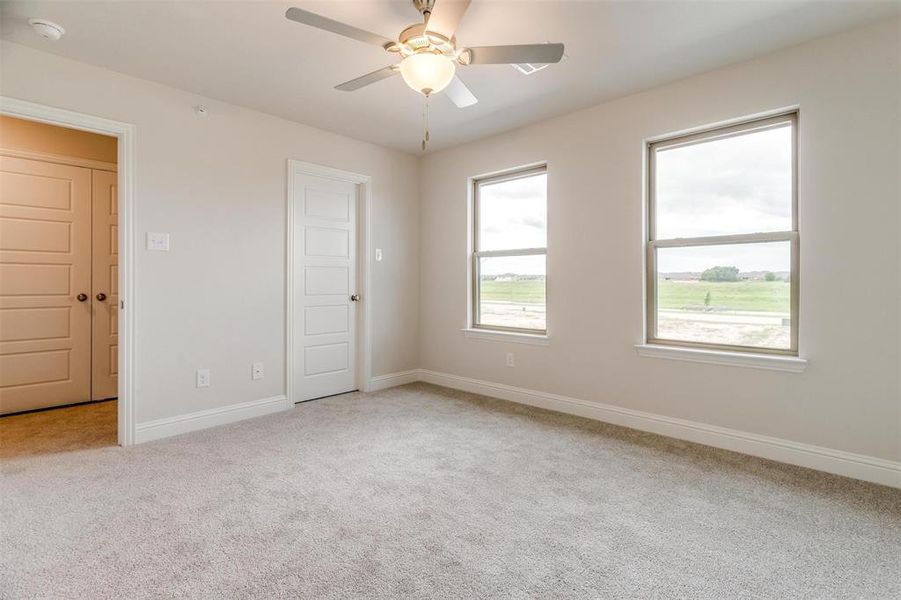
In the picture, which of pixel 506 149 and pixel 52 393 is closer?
pixel 52 393

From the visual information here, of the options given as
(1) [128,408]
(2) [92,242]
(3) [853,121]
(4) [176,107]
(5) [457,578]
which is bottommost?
(5) [457,578]

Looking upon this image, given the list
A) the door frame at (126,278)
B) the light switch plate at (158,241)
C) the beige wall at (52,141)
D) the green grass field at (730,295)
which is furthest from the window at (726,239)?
the beige wall at (52,141)

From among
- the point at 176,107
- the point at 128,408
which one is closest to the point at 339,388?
the point at 128,408

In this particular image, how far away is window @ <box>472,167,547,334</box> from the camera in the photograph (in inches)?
162

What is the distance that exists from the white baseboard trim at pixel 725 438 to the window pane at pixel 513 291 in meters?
0.66

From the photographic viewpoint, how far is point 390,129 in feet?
13.4

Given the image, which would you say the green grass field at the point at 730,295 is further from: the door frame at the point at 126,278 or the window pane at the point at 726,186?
the door frame at the point at 126,278

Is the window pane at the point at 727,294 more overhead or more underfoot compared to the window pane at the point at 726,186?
more underfoot

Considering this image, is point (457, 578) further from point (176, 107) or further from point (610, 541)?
point (176, 107)

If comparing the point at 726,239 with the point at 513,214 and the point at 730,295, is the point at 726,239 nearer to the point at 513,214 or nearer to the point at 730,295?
the point at 730,295

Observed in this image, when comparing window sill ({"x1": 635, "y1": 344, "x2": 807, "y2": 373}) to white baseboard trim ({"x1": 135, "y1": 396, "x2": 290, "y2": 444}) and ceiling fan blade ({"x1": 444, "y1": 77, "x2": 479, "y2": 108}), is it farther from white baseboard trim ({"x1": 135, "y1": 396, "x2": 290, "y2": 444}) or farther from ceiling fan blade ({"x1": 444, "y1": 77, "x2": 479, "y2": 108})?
white baseboard trim ({"x1": 135, "y1": 396, "x2": 290, "y2": 444})

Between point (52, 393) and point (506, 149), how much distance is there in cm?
462

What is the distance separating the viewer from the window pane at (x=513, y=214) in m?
4.11

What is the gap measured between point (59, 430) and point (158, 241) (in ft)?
5.37
